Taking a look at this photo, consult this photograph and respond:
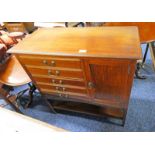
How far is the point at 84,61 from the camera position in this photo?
2.95 ft

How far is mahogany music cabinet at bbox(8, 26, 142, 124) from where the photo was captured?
2.86 feet


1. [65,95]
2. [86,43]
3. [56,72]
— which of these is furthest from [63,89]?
[86,43]

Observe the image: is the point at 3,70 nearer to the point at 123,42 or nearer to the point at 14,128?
the point at 14,128

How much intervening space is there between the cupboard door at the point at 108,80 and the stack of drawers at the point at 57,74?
0.07m

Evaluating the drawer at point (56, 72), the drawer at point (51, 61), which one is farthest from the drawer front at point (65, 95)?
the drawer at point (51, 61)

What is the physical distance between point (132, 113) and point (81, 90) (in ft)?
2.35

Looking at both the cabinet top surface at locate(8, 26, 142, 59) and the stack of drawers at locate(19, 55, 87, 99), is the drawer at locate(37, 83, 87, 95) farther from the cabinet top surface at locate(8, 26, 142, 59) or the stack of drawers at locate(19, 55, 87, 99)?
the cabinet top surface at locate(8, 26, 142, 59)

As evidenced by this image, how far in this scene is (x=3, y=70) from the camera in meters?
1.62

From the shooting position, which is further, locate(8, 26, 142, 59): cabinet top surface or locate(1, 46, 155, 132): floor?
locate(1, 46, 155, 132): floor

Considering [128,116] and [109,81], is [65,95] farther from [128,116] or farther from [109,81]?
[128,116]

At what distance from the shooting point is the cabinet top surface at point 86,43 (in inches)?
33.8

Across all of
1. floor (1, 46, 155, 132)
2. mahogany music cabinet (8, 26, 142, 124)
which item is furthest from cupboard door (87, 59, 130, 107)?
floor (1, 46, 155, 132)

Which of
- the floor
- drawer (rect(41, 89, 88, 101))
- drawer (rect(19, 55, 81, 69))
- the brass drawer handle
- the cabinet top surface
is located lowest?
the floor
